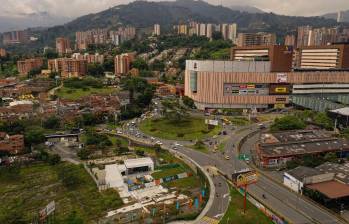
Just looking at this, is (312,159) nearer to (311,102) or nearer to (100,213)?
(100,213)

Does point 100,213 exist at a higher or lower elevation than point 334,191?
lower

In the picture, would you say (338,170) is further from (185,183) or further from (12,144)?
(12,144)

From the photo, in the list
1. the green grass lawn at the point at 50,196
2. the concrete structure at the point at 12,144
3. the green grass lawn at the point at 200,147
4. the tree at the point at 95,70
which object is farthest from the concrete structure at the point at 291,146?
the tree at the point at 95,70

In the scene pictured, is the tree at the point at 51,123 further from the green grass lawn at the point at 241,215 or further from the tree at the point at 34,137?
the green grass lawn at the point at 241,215

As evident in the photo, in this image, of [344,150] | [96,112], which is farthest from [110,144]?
[344,150]

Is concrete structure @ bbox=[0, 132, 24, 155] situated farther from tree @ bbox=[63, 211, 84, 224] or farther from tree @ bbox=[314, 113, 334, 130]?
tree @ bbox=[314, 113, 334, 130]

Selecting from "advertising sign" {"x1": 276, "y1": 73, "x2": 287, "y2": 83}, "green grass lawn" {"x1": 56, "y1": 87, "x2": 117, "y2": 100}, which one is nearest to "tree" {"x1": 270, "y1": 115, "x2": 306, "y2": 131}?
"advertising sign" {"x1": 276, "y1": 73, "x2": 287, "y2": 83}

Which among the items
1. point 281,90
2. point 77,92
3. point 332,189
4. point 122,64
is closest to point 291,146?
point 332,189
